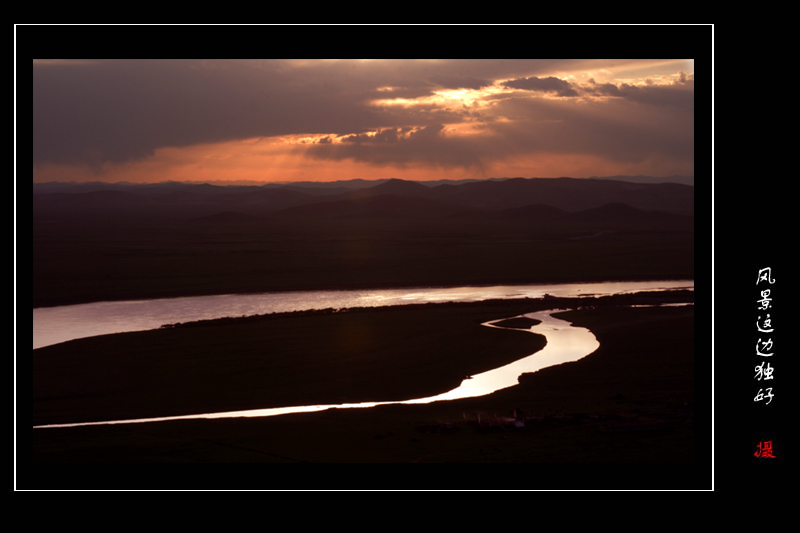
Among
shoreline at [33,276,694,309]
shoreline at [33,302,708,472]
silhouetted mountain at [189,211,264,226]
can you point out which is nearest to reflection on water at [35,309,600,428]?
shoreline at [33,302,708,472]

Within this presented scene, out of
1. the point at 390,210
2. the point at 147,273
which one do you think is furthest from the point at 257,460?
the point at 390,210

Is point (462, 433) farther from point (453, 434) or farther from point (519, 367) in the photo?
point (519, 367)

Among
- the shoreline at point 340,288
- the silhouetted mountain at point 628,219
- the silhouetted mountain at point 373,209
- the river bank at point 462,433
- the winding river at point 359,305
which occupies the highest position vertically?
the silhouetted mountain at point 373,209

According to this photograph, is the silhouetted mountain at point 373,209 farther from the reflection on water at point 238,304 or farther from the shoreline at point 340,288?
the reflection on water at point 238,304

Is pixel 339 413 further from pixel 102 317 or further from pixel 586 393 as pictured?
pixel 102 317

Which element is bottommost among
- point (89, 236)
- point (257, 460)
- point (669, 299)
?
point (257, 460)

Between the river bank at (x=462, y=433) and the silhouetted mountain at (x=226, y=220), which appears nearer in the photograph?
the river bank at (x=462, y=433)

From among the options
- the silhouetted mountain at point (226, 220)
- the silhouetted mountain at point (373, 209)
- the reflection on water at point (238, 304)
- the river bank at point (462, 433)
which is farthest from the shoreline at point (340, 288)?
the silhouetted mountain at point (373, 209)

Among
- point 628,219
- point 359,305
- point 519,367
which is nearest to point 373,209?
point 628,219
